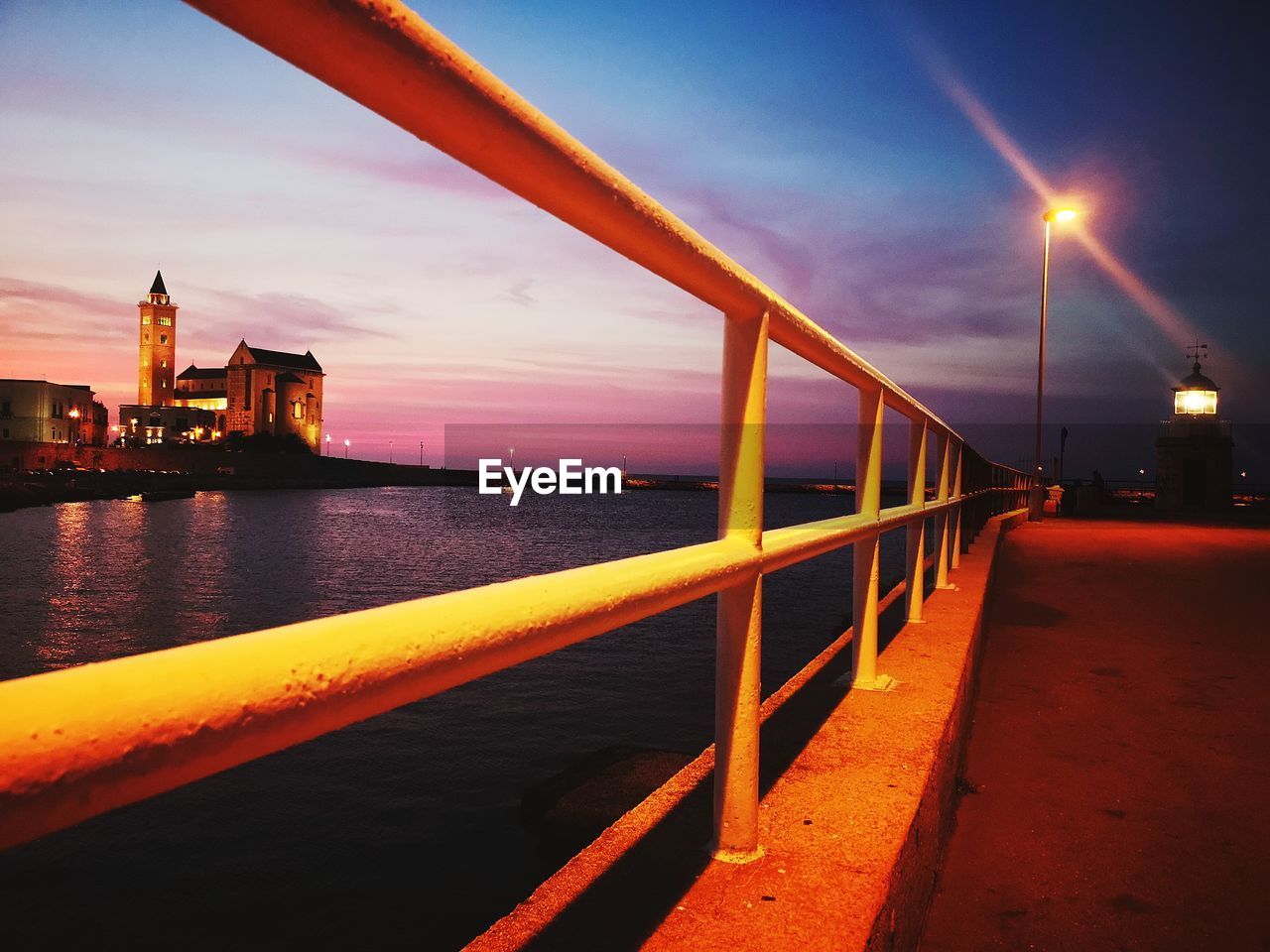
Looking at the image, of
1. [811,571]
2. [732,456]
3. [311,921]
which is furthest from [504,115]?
[811,571]

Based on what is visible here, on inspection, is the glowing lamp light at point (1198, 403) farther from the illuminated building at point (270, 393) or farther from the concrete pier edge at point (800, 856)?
the illuminated building at point (270, 393)

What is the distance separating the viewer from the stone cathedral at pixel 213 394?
109m

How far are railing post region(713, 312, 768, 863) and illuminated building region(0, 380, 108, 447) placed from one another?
375 ft

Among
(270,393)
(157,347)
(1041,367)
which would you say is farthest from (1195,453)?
(157,347)

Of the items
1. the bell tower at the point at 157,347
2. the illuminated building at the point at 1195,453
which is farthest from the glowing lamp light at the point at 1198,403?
the bell tower at the point at 157,347

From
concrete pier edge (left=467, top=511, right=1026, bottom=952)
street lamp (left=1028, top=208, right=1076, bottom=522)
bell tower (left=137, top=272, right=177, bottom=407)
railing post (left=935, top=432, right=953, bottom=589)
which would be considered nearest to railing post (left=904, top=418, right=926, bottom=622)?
railing post (left=935, top=432, right=953, bottom=589)

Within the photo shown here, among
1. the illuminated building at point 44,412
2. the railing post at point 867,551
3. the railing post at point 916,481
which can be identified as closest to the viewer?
the railing post at point 867,551

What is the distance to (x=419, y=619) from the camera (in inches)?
31.6

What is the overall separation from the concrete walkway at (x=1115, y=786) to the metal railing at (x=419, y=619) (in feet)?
4.33

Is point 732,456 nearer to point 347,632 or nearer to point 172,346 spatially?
point 347,632

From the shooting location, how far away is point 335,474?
128750mm

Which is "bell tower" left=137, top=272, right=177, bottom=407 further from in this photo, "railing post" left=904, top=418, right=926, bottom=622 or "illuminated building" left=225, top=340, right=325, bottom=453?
"railing post" left=904, top=418, right=926, bottom=622

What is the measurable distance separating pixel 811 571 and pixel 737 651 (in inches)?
1647

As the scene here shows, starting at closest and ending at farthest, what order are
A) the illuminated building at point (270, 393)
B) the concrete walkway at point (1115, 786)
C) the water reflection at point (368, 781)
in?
the concrete walkway at point (1115, 786), the water reflection at point (368, 781), the illuminated building at point (270, 393)
